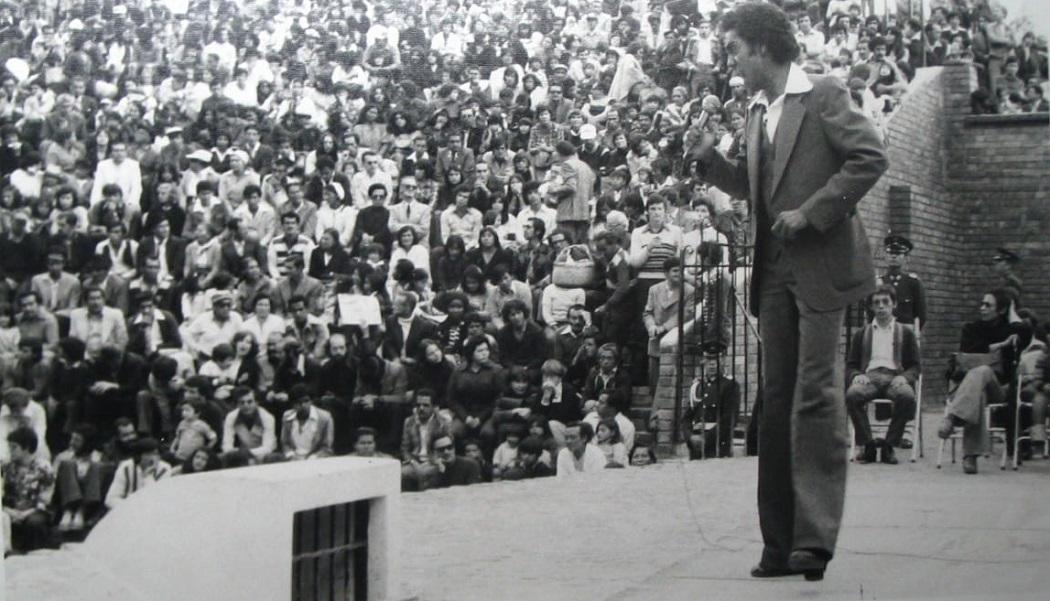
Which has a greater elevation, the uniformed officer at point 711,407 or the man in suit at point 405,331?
the man in suit at point 405,331

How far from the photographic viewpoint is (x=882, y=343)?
166 inches

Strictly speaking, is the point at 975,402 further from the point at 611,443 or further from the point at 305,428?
the point at 305,428

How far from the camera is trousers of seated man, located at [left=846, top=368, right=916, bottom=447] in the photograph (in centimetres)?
441

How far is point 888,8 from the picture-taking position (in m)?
4.46

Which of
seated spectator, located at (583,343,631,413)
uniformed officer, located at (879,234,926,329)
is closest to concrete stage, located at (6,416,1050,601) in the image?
uniformed officer, located at (879,234,926,329)

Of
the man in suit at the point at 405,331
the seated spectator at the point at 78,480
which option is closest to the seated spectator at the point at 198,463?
the seated spectator at the point at 78,480

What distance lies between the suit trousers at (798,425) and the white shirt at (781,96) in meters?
0.29

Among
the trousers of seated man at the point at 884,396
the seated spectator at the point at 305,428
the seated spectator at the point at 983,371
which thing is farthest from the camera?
the seated spectator at the point at 305,428

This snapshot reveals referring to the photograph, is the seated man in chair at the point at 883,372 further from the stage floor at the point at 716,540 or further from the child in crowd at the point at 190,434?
the child in crowd at the point at 190,434

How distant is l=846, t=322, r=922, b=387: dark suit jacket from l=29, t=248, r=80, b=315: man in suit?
2381 mm

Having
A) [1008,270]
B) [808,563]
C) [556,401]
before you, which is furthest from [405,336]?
[808,563]

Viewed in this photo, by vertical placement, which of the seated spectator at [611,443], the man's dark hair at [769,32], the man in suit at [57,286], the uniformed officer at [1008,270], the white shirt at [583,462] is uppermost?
the man's dark hair at [769,32]

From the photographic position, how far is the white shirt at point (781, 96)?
289 centimetres

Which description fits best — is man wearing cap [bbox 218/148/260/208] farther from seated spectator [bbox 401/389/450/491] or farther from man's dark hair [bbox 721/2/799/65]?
man's dark hair [bbox 721/2/799/65]
